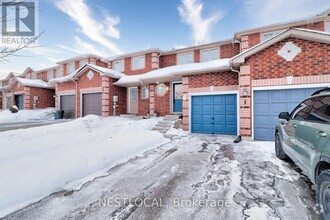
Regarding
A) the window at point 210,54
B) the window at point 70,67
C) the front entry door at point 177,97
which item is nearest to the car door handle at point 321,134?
the front entry door at point 177,97

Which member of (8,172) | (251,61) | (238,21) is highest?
(238,21)

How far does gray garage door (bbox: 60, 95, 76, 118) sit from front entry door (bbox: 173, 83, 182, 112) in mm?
9787

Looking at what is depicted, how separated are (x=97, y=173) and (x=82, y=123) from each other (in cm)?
646

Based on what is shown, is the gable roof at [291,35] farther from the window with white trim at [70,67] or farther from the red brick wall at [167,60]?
the window with white trim at [70,67]

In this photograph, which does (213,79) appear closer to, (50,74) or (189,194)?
(189,194)

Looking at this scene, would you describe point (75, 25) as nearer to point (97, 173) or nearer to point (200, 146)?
point (97, 173)

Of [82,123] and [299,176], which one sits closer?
[299,176]

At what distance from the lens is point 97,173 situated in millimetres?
3920

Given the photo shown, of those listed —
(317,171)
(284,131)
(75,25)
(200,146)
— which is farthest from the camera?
(75,25)

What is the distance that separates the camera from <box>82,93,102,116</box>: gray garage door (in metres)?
13.4

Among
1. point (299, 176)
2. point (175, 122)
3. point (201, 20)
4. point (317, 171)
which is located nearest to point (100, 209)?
point (317, 171)

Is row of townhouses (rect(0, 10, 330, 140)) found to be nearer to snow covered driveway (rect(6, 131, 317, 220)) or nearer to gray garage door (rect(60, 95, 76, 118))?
gray garage door (rect(60, 95, 76, 118))

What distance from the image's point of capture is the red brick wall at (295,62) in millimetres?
6293

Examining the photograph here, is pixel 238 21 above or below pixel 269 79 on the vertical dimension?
above
